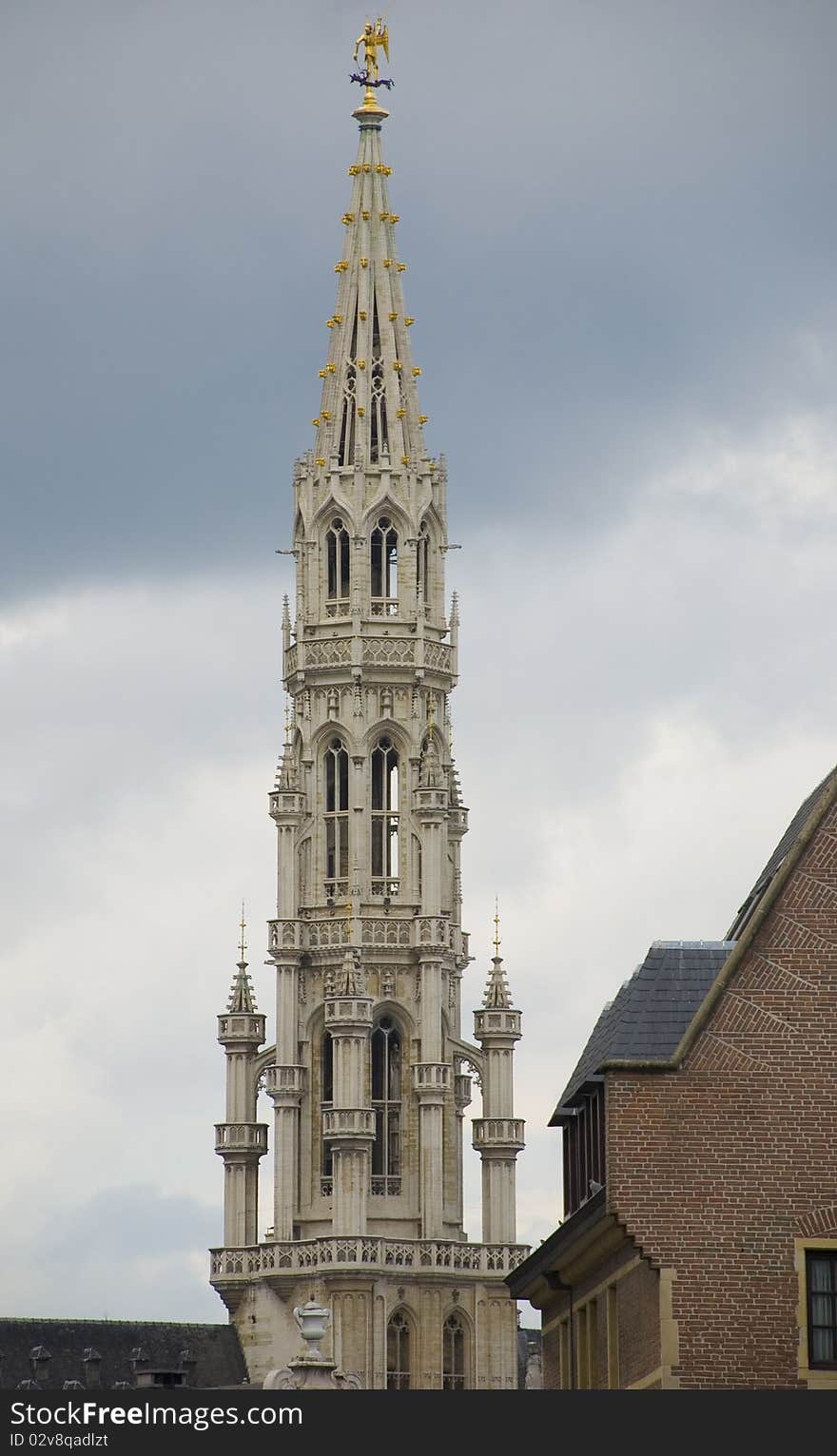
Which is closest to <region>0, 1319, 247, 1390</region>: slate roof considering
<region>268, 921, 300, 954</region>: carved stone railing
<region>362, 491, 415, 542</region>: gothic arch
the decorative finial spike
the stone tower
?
the stone tower

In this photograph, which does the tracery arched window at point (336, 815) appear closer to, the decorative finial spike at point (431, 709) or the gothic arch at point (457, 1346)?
the decorative finial spike at point (431, 709)

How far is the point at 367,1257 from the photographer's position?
617 feet

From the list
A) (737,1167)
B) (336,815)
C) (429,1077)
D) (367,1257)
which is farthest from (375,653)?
(737,1167)

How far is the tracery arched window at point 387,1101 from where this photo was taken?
192875 mm

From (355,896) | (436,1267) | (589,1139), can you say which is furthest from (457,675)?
(589,1139)

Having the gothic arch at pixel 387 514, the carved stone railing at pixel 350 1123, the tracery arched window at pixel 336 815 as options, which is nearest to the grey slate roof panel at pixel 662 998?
the carved stone railing at pixel 350 1123

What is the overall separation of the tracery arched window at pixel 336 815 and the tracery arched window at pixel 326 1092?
6.85m

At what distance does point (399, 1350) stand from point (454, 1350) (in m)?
3.23

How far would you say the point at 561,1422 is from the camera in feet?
186

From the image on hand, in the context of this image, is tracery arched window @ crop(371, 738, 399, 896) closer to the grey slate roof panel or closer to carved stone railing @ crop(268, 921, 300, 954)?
carved stone railing @ crop(268, 921, 300, 954)

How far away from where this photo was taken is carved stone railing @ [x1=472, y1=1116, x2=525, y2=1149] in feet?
630

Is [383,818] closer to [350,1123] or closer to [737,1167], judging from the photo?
[350,1123]

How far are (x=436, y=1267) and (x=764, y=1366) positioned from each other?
12298 centimetres

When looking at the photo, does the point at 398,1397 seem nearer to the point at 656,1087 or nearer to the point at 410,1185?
the point at 656,1087
